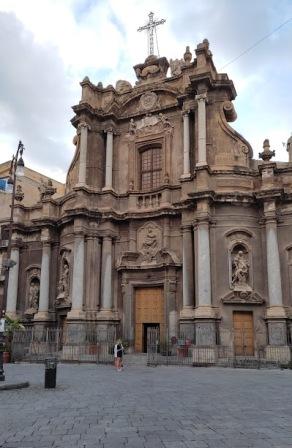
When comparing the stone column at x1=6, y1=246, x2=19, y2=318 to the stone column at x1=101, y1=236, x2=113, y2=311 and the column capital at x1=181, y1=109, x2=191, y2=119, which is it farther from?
the column capital at x1=181, y1=109, x2=191, y2=119

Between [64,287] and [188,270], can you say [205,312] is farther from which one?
[64,287]

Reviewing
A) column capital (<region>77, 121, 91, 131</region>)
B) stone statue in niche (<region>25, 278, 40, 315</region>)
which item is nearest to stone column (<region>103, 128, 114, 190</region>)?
column capital (<region>77, 121, 91, 131</region>)

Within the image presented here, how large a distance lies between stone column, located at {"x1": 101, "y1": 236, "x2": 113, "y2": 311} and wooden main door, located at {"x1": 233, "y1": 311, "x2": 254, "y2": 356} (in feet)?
22.3

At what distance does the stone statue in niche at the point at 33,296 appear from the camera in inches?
1069

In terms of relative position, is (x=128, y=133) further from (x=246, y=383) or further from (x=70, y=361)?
(x=246, y=383)

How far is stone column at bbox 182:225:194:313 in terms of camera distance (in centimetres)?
2220

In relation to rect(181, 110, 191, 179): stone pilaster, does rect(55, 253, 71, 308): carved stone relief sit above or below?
below

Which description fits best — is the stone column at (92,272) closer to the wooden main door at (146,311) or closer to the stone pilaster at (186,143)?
the wooden main door at (146,311)

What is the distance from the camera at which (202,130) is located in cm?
2358

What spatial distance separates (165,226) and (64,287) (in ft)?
21.5

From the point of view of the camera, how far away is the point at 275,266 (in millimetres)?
21141

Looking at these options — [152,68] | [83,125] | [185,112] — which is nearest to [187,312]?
[185,112]

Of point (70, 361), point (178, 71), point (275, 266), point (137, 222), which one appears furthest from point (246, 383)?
point (178, 71)

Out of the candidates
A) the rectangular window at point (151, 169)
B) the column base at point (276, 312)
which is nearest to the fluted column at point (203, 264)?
the column base at point (276, 312)
